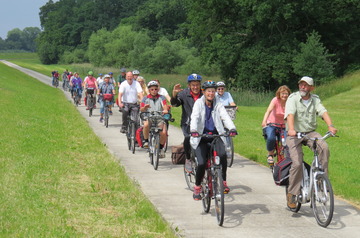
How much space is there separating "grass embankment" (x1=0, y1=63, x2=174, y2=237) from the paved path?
0.36 m

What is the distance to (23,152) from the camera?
425 inches

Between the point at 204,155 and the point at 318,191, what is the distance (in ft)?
5.31

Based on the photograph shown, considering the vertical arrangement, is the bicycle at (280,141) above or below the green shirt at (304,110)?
below

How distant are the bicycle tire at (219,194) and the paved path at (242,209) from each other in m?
0.13

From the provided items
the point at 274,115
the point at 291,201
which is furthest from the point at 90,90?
the point at 291,201

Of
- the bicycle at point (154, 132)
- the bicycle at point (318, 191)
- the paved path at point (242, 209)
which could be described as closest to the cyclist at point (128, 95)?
the bicycle at point (154, 132)

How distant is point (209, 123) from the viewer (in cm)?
671

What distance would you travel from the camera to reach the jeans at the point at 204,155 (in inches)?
253

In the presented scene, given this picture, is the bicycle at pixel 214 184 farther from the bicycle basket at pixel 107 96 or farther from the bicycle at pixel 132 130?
the bicycle basket at pixel 107 96

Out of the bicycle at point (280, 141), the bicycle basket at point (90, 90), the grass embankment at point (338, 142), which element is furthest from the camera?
the bicycle basket at point (90, 90)

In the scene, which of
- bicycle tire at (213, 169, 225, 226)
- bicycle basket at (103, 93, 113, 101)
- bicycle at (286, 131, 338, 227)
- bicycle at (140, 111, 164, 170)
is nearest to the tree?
bicycle basket at (103, 93, 113, 101)

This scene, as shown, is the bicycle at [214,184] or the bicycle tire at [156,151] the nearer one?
the bicycle at [214,184]

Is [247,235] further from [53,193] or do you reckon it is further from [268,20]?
[268,20]

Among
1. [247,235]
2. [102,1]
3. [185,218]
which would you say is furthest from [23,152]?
[102,1]
